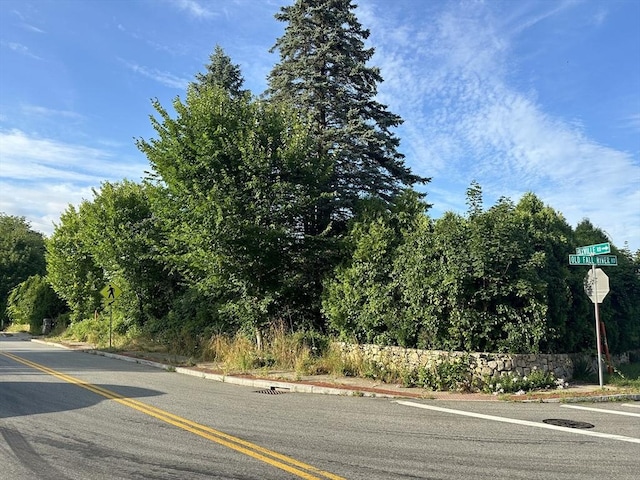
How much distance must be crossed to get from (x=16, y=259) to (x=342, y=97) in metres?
60.0

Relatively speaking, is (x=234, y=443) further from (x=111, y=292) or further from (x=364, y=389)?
(x=111, y=292)

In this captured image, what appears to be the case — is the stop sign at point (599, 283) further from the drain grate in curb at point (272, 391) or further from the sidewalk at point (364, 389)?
Result: the drain grate in curb at point (272, 391)

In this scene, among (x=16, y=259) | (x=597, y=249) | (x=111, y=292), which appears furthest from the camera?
(x=16, y=259)

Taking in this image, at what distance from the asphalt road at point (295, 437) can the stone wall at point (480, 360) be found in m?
1.81

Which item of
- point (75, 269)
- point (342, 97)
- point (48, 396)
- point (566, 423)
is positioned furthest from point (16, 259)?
point (566, 423)

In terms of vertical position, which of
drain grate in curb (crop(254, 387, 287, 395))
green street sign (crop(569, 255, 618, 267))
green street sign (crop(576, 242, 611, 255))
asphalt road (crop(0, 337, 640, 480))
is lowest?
drain grate in curb (crop(254, 387, 287, 395))

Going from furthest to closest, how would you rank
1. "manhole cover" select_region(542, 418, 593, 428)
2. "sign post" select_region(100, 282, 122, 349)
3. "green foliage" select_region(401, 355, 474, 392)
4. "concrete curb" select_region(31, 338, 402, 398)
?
"sign post" select_region(100, 282, 122, 349), "green foliage" select_region(401, 355, 474, 392), "concrete curb" select_region(31, 338, 402, 398), "manhole cover" select_region(542, 418, 593, 428)

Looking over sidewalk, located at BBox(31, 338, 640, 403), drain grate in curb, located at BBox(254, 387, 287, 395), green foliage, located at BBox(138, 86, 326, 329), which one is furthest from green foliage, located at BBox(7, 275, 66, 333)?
drain grate in curb, located at BBox(254, 387, 287, 395)

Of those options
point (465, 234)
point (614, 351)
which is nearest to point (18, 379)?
point (465, 234)

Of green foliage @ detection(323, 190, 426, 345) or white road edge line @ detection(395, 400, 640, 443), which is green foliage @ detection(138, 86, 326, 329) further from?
white road edge line @ detection(395, 400, 640, 443)

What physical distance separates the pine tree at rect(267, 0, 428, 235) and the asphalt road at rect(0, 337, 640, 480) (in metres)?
12.6

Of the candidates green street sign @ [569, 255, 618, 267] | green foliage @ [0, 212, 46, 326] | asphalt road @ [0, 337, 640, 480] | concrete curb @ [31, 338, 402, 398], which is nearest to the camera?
asphalt road @ [0, 337, 640, 480]

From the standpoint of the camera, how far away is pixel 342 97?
22812mm

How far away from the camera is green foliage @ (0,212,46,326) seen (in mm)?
64625
